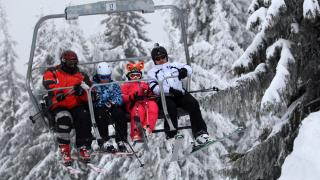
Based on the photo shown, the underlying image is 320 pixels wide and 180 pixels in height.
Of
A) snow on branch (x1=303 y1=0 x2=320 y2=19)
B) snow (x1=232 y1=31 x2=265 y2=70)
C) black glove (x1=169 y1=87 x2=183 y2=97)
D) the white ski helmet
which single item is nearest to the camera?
snow on branch (x1=303 y1=0 x2=320 y2=19)

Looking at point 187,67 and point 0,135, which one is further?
point 0,135

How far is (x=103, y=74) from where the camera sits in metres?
9.75

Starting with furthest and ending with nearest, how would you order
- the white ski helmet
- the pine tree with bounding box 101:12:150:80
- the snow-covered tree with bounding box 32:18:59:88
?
the pine tree with bounding box 101:12:150:80, the snow-covered tree with bounding box 32:18:59:88, the white ski helmet

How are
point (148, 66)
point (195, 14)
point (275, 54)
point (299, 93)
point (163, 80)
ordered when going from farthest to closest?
point (195, 14) → point (148, 66) → point (299, 93) → point (275, 54) → point (163, 80)

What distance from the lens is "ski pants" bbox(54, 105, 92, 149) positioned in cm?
963

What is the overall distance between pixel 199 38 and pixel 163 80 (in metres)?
14.6

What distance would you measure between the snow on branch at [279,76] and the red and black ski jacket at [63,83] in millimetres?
2882

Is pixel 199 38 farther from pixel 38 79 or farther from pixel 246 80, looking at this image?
pixel 246 80

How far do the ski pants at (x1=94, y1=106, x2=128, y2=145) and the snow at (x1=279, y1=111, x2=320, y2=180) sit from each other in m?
2.91

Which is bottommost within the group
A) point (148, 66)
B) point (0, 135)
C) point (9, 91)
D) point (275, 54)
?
point (0, 135)

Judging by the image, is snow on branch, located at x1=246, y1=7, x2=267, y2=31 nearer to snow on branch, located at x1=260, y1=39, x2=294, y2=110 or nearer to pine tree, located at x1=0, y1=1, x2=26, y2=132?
snow on branch, located at x1=260, y1=39, x2=294, y2=110

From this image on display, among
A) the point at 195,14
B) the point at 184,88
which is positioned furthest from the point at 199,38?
the point at 184,88

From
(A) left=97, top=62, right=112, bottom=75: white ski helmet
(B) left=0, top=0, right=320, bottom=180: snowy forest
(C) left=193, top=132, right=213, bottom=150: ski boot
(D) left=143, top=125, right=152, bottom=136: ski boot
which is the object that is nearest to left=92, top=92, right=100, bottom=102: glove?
(A) left=97, top=62, right=112, bottom=75: white ski helmet

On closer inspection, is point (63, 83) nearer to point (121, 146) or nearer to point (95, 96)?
point (95, 96)
